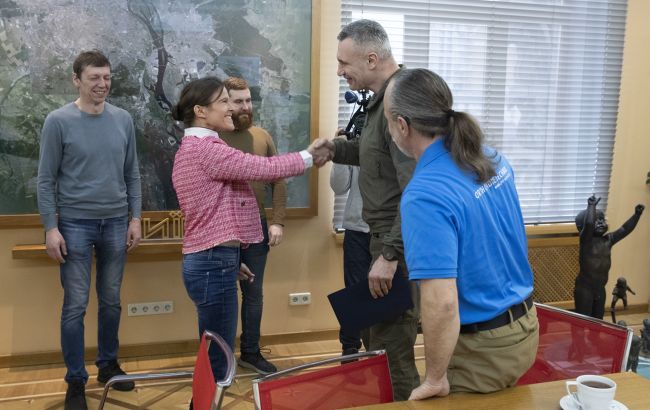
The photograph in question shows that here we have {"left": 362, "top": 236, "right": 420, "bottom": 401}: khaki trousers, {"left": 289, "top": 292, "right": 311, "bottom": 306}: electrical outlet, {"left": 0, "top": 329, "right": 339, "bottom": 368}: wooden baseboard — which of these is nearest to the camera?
{"left": 362, "top": 236, "right": 420, "bottom": 401}: khaki trousers

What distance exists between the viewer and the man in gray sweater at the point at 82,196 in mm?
2697

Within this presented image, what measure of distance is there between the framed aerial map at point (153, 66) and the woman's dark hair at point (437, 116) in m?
2.10

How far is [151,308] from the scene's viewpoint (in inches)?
134

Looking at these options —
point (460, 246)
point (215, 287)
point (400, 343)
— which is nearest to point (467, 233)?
point (460, 246)

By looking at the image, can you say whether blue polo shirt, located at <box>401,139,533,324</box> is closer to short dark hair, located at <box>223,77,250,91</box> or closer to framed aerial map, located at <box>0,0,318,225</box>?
short dark hair, located at <box>223,77,250,91</box>

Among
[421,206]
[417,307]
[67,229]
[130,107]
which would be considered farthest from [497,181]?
[130,107]

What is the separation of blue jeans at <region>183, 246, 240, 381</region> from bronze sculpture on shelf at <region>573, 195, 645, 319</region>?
2.19 metres

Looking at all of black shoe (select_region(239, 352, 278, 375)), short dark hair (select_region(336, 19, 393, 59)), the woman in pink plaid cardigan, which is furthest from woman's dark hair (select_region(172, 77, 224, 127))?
black shoe (select_region(239, 352, 278, 375))

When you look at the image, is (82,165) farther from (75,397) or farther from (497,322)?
(497,322)

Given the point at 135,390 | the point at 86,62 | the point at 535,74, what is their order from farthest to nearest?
the point at 535,74 < the point at 135,390 < the point at 86,62

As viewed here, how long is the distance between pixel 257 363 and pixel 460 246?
2195mm

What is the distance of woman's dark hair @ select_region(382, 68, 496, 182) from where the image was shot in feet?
4.37

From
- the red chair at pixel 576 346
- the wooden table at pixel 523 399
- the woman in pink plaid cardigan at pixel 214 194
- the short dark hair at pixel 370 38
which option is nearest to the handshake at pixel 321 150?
the woman in pink plaid cardigan at pixel 214 194

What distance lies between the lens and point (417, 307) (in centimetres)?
206
